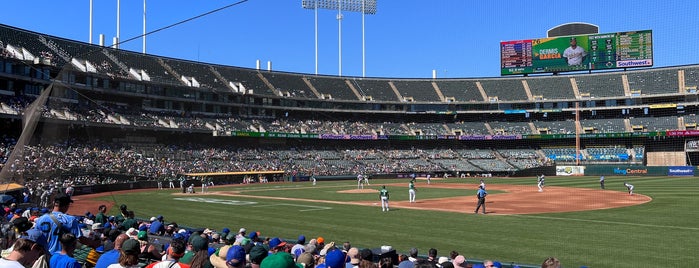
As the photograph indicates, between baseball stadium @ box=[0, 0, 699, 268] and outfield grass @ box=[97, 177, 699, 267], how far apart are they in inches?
5.6

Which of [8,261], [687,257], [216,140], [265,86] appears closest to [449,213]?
[687,257]

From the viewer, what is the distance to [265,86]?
83625 millimetres

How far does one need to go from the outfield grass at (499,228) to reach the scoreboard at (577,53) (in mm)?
54458

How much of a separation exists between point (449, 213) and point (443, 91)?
69788 mm

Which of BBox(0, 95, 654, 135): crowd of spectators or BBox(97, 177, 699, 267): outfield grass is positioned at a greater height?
BBox(0, 95, 654, 135): crowd of spectators

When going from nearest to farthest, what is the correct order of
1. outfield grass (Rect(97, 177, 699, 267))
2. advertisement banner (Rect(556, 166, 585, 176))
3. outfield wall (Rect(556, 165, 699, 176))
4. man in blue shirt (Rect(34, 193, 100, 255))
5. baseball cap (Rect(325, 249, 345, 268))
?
baseball cap (Rect(325, 249, 345, 268)), man in blue shirt (Rect(34, 193, 100, 255)), outfield grass (Rect(97, 177, 699, 267)), outfield wall (Rect(556, 165, 699, 176)), advertisement banner (Rect(556, 166, 585, 176))

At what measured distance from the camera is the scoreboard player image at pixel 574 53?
82.3 metres

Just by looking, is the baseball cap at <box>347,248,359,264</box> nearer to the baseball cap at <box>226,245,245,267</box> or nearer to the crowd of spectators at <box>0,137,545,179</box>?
the baseball cap at <box>226,245,245,267</box>

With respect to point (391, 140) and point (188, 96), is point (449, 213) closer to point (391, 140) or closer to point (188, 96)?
point (188, 96)

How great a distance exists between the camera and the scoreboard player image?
270 feet

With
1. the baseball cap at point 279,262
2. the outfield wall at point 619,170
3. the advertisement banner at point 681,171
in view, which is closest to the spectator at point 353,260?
the baseball cap at point 279,262

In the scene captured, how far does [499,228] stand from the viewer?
20.8 m

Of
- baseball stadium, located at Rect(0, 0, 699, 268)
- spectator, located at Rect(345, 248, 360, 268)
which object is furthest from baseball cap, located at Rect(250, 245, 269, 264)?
baseball stadium, located at Rect(0, 0, 699, 268)

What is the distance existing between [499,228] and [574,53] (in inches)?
2779
